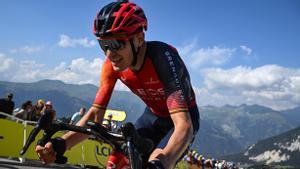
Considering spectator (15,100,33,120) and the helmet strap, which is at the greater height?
the helmet strap

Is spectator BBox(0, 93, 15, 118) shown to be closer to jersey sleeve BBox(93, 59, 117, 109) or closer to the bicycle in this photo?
jersey sleeve BBox(93, 59, 117, 109)

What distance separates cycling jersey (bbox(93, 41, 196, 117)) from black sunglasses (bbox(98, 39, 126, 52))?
565mm

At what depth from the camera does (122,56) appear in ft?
11.7

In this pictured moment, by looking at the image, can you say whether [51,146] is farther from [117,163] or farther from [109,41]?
[109,41]

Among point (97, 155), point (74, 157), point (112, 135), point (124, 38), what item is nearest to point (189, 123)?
point (124, 38)

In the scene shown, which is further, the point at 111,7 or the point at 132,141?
the point at 111,7

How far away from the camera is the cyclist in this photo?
3.27 m

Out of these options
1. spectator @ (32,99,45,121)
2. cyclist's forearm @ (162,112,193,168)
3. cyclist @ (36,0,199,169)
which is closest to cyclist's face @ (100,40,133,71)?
cyclist @ (36,0,199,169)

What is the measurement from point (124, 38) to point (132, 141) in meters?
1.38

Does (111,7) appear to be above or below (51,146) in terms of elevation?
above

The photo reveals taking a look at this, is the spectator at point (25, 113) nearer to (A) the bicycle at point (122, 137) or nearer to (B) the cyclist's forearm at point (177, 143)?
(B) the cyclist's forearm at point (177, 143)

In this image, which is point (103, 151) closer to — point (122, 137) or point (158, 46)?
point (158, 46)

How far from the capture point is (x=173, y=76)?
3699 mm

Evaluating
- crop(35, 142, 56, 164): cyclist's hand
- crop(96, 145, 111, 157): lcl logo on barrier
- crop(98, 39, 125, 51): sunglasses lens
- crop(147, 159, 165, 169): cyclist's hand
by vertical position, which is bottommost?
crop(96, 145, 111, 157): lcl logo on barrier
